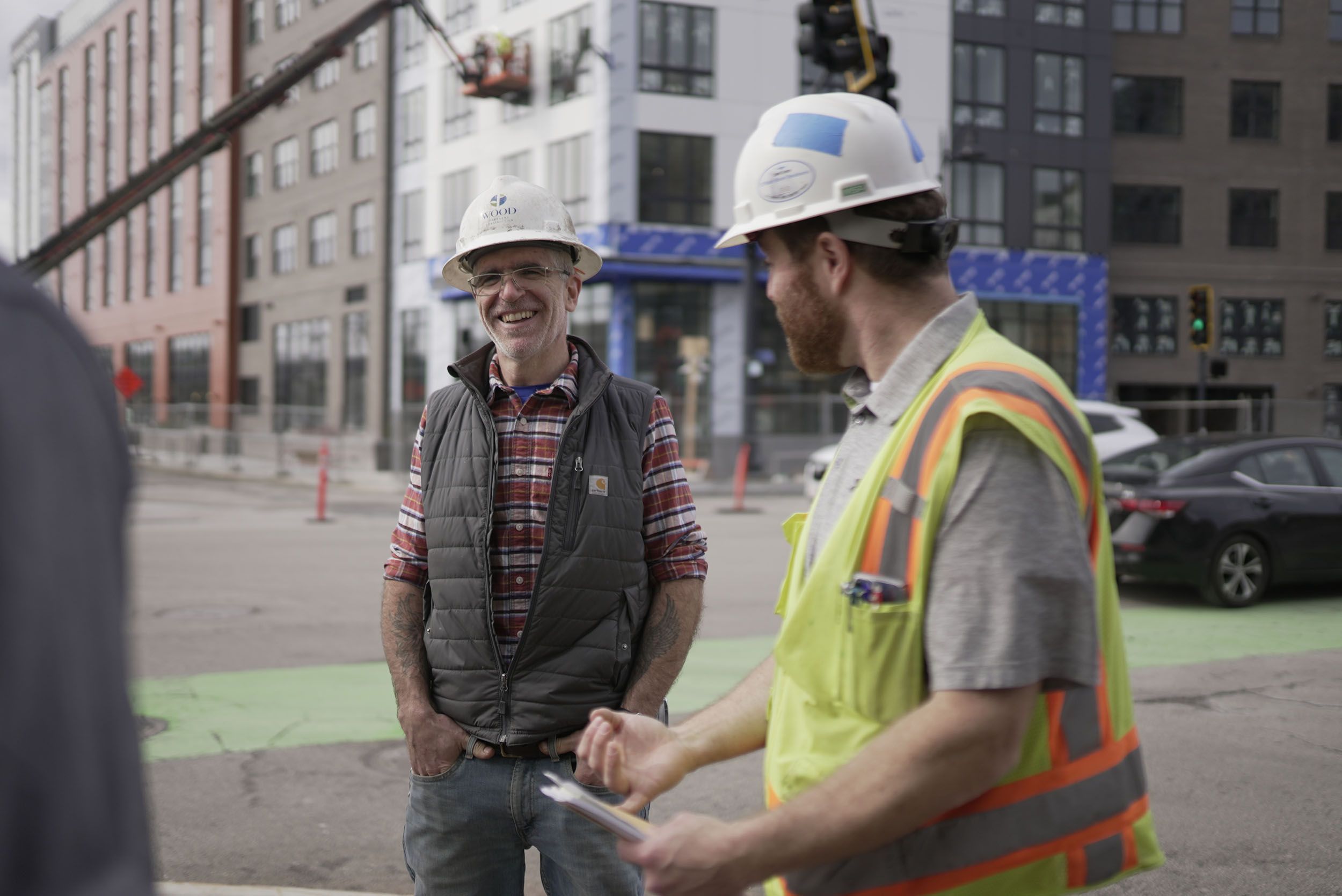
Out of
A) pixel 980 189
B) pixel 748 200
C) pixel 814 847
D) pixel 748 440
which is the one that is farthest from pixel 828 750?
pixel 980 189

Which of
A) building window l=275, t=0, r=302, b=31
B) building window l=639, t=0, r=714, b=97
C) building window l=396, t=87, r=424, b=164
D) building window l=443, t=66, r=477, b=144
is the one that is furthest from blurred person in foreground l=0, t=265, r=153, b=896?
building window l=275, t=0, r=302, b=31

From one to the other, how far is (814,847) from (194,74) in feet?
183

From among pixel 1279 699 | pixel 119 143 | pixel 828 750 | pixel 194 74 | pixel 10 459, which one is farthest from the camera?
pixel 119 143

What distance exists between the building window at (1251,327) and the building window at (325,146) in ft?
96.3

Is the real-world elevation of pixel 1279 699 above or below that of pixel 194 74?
below

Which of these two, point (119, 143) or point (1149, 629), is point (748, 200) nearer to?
point (1149, 629)

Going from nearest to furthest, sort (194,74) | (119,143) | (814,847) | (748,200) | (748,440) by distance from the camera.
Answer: (814,847), (748,200), (748,440), (194,74), (119,143)

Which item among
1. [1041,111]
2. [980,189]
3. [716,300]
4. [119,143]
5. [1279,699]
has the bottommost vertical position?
[1279,699]

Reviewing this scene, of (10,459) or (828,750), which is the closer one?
(10,459)

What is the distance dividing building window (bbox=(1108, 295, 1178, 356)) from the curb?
3643 cm

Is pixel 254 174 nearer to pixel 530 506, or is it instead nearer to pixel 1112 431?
pixel 1112 431

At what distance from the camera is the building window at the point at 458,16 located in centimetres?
3694

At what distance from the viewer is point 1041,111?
36562mm

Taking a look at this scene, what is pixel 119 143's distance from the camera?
5784 centimetres
